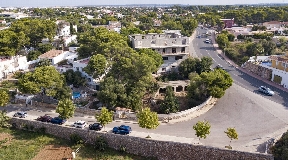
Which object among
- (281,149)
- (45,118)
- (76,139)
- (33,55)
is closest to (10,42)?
(33,55)

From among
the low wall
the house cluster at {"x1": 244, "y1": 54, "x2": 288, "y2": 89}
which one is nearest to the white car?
the low wall

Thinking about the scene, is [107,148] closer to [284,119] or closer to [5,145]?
[5,145]

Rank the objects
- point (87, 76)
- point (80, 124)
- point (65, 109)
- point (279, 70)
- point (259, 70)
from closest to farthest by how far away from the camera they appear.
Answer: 1. point (65, 109)
2. point (80, 124)
3. point (87, 76)
4. point (279, 70)
5. point (259, 70)

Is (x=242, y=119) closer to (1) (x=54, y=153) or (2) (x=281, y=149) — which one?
(2) (x=281, y=149)

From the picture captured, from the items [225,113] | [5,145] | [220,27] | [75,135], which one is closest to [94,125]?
[75,135]

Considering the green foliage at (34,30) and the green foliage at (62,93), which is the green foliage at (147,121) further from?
the green foliage at (34,30)

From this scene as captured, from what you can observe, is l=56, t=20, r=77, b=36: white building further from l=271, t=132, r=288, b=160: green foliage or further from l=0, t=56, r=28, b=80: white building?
l=271, t=132, r=288, b=160: green foliage

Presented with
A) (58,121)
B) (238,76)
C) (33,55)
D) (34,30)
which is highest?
(34,30)
